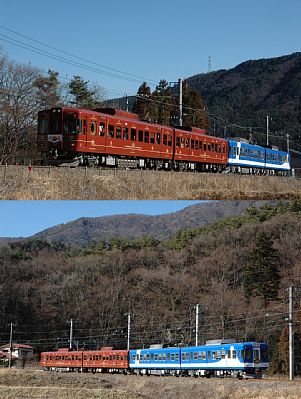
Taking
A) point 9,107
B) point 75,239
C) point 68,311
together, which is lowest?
point 68,311

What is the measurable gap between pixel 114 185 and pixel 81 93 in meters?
25.9

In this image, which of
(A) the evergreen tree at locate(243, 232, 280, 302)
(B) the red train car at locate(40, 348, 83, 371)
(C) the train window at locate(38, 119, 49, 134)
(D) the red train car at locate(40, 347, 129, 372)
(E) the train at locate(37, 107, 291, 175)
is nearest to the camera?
(E) the train at locate(37, 107, 291, 175)

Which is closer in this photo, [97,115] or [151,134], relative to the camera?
[97,115]

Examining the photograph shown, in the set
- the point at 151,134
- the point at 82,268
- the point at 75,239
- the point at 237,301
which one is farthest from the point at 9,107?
the point at 75,239

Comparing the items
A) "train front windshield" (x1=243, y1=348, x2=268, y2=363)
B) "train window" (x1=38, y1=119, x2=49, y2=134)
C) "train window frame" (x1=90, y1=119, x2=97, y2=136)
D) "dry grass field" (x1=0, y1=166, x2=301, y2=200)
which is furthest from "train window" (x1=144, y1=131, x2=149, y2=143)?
"train front windshield" (x1=243, y1=348, x2=268, y2=363)

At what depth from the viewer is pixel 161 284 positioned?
78938mm

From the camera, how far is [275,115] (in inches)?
4400

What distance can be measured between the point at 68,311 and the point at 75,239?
131 feet

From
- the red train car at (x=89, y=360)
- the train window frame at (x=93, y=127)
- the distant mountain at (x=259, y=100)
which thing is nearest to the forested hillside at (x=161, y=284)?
the distant mountain at (x=259, y=100)

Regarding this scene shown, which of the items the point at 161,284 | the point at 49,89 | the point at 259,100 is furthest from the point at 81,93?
the point at 259,100

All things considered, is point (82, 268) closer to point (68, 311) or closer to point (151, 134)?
point (68, 311)

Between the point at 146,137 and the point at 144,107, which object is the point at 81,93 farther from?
the point at 146,137

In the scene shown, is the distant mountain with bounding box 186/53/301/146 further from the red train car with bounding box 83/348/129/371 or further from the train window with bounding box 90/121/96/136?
the train window with bounding box 90/121/96/136

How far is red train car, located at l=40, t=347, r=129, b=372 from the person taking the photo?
35375 millimetres
